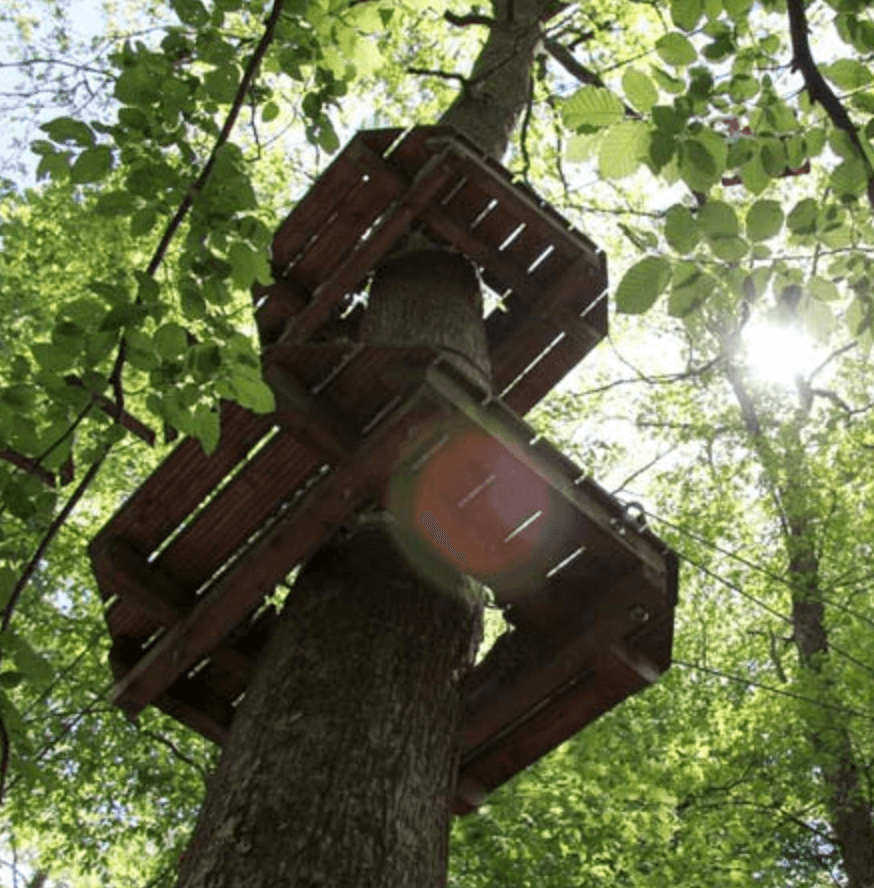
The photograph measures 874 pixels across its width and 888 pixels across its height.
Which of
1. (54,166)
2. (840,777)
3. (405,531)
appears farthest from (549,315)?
(840,777)

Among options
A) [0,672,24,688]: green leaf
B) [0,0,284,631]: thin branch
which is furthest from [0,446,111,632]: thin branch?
[0,672,24,688]: green leaf

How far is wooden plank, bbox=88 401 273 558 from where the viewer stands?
3217 mm

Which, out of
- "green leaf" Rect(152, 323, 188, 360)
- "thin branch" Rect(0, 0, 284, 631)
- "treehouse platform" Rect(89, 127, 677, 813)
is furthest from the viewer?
"treehouse platform" Rect(89, 127, 677, 813)

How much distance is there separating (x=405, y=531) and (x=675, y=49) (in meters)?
1.67

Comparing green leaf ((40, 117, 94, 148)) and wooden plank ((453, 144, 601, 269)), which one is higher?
wooden plank ((453, 144, 601, 269))

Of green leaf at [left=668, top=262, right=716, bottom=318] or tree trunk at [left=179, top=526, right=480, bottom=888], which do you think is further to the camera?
green leaf at [left=668, top=262, right=716, bottom=318]

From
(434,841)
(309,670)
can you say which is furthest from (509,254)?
(434,841)

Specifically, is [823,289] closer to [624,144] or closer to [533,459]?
[624,144]

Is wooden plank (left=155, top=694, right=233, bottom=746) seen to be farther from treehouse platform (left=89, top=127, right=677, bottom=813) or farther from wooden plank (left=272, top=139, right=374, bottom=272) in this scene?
wooden plank (left=272, top=139, right=374, bottom=272)

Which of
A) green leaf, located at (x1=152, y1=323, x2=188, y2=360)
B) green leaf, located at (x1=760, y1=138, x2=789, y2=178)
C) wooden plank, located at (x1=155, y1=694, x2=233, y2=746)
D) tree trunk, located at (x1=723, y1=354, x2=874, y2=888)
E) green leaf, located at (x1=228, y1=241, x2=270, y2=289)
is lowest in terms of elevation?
wooden plank, located at (x1=155, y1=694, x2=233, y2=746)

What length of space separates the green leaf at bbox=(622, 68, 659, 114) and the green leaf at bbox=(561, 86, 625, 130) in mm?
51

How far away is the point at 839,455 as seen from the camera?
1221 centimetres

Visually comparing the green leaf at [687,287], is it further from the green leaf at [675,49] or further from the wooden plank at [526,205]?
the wooden plank at [526,205]

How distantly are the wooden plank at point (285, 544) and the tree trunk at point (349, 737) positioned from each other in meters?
0.12
